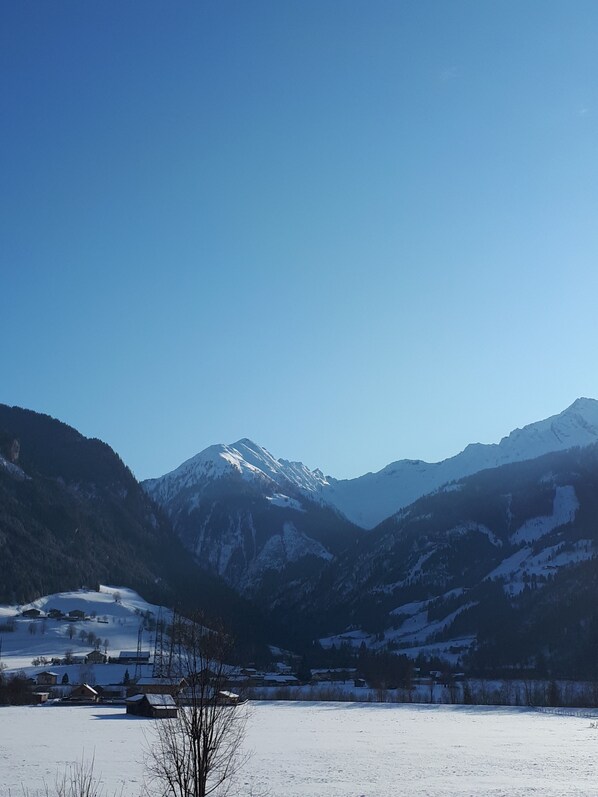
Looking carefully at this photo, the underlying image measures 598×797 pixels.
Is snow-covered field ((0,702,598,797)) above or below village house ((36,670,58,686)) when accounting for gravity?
below

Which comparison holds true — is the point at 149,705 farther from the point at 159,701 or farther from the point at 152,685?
the point at 152,685

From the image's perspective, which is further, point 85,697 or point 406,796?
point 85,697

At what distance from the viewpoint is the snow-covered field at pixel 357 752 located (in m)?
49.6

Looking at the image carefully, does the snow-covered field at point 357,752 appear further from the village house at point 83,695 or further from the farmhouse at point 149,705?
the village house at point 83,695

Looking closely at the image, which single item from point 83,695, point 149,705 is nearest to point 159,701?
point 149,705

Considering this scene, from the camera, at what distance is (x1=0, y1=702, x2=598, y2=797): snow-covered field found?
4956cm

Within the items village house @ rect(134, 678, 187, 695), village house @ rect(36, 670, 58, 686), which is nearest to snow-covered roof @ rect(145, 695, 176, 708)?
village house @ rect(134, 678, 187, 695)

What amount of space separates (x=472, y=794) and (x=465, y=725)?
52.2 meters

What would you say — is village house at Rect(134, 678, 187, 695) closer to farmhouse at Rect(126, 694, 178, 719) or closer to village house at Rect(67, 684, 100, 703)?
village house at Rect(67, 684, 100, 703)

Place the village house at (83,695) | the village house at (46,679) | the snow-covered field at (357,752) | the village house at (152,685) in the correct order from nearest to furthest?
1. the snow-covered field at (357,752)
2. the village house at (152,685)
3. the village house at (83,695)
4. the village house at (46,679)

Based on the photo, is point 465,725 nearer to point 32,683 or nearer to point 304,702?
point 304,702

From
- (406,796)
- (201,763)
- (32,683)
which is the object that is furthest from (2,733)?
(32,683)

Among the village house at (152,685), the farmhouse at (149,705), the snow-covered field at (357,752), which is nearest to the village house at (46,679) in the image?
the village house at (152,685)

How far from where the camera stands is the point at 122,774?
51.5 metres
